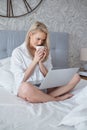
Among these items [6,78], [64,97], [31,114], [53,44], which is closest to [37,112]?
[31,114]

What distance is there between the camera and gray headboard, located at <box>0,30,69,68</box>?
7.45 feet

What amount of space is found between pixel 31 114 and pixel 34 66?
21.3 inches

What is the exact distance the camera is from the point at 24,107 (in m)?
1.31

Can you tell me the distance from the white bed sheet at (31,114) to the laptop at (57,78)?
21cm

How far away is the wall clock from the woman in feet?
2.35

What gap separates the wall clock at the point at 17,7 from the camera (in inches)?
92.1

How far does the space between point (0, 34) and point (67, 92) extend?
3.40ft

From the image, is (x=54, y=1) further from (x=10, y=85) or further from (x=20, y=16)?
(x=10, y=85)

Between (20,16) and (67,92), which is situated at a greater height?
(20,16)

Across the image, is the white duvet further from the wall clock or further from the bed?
the wall clock

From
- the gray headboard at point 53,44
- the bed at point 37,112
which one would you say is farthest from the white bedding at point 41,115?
the gray headboard at point 53,44

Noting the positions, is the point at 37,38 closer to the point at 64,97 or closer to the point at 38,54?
the point at 38,54

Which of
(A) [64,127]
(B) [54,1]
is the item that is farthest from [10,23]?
(A) [64,127]

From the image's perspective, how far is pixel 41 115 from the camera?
1173 mm
